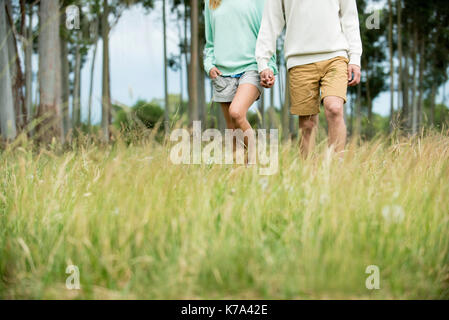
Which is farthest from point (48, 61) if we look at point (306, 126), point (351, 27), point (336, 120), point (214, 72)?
point (336, 120)

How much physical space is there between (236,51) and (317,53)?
718 mm

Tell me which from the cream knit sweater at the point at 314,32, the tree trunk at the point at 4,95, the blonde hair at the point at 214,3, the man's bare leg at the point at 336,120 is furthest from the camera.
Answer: the tree trunk at the point at 4,95

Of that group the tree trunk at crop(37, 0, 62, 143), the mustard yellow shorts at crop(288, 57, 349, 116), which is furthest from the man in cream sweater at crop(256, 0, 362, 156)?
the tree trunk at crop(37, 0, 62, 143)

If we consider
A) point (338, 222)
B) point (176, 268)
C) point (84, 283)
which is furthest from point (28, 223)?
point (338, 222)

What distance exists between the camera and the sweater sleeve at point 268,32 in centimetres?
360

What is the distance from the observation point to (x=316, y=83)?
360 centimetres

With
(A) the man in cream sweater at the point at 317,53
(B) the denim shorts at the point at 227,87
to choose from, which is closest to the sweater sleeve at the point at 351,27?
(A) the man in cream sweater at the point at 317,53

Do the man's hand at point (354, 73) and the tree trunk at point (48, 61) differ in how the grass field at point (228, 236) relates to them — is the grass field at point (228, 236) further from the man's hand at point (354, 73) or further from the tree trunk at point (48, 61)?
the tree trunk at point (48, 61)

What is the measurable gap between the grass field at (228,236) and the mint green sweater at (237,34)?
1417 mm

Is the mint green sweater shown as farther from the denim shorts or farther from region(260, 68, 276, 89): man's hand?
region(260, 68, 276, 89): man's hand

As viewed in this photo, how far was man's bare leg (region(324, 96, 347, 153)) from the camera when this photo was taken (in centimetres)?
335

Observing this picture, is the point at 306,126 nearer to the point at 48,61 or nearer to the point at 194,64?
the point at 48,61

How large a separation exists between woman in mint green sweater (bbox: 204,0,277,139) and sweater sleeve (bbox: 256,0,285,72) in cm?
13
